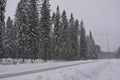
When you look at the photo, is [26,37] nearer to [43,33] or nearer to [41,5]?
[43,33]

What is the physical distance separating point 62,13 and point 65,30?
7641mm

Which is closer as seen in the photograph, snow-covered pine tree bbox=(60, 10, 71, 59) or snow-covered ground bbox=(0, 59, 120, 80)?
snow-covered ground bbox=(0, 59, 120, 80)

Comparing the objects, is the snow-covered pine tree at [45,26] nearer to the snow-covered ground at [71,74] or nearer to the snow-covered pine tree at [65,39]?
the snow-covered pine tree at [65,39]

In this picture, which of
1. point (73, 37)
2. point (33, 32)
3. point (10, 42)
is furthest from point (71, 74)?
point (73, 37)

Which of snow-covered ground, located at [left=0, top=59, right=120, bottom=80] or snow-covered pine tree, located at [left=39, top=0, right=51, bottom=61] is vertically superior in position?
snow-covered pine tree, located at [left=39, top=0, right=51, bottom=61]

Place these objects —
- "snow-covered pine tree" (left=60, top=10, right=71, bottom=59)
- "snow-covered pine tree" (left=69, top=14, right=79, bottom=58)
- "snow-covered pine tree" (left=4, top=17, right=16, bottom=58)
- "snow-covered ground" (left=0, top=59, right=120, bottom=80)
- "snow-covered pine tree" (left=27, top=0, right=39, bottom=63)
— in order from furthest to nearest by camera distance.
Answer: "snow-covered pine tree" (left=69, top=14, right=79, bottom=58)
"snow-covered pine tree" (left=60, top=10, right=71, bottom=59)
"snow-covered pine tree" (left=4, top=17, right=16, bottom=58)
"snow-covered pine tree" (left=27, top=0, right=39, bottom=63)
"snow-covered ground" (left=0, top=59, right=120, bottom=80)

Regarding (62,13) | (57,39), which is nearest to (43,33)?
(57,39)

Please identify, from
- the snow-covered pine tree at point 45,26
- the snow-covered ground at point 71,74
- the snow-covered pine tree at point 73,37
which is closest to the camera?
the snow-covered ground at point 71,74

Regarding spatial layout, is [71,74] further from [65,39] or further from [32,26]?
[65,39]

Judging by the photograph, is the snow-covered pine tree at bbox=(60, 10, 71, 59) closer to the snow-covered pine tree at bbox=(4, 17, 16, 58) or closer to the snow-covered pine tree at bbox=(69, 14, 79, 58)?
the snow-covered pine tree at bbox=(69, 14, 79, 58)

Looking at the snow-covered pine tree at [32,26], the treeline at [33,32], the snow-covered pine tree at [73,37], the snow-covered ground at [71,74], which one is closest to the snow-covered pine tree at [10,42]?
the treeline at [33,32]

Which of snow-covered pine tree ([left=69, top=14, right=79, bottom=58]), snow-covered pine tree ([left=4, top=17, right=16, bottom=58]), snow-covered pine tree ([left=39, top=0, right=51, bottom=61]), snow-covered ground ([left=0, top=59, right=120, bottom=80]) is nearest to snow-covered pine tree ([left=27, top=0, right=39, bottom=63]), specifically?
snow-covered pine tree ([left=39, top=0, right=51, bottom=61])

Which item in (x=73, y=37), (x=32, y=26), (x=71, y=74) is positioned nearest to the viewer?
Answer: (x=71, y=74)

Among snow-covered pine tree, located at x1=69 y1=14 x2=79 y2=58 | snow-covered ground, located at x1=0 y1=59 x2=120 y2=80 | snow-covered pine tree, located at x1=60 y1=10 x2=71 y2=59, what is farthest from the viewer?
snow-covered pine tree, located at x1=69 y1=14 x2=79 y2=58
